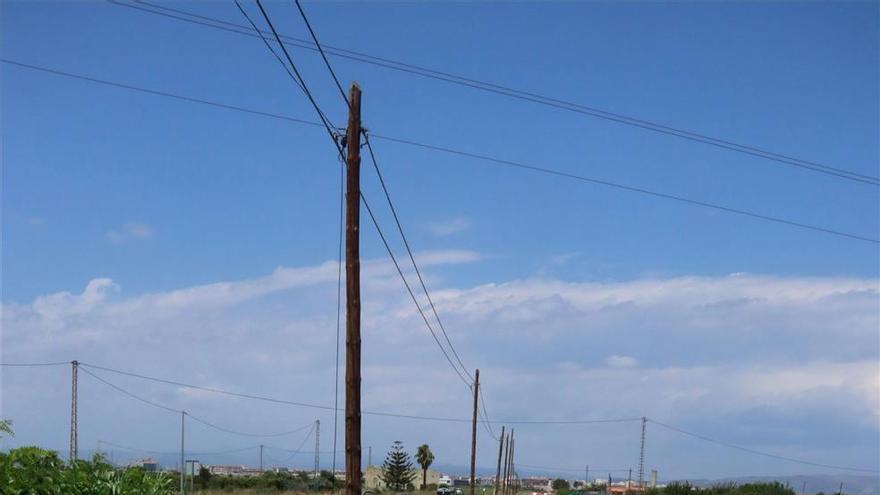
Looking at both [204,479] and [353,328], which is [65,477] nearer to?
[353,328]

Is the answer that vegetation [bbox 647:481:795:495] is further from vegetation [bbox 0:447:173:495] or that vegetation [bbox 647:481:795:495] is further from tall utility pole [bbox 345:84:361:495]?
vegetation [bbox 0:447:173:495]

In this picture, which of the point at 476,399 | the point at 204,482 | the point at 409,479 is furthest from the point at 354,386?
the point at 409,479

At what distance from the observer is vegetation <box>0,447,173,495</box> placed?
49.6 ft

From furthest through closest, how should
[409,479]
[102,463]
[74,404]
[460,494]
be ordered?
[409,479], [460,494], [74,404], [102,463]

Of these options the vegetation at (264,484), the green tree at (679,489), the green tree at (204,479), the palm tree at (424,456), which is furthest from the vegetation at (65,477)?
the palm tree at (424,456)

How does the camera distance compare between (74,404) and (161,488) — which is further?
(74,404)

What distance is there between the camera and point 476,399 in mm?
60281

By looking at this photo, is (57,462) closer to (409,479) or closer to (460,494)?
(460,494)

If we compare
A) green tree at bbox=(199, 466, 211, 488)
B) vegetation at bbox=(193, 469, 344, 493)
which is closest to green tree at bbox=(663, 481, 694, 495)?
vegetation at bbox=(193, 469, 344, 493)

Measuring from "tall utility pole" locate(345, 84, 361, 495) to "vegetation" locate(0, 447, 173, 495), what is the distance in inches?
140

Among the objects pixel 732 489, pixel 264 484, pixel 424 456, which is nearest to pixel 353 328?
pixel 732 489

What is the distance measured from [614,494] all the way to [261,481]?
33.0 m

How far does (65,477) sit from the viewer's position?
49.7 ft

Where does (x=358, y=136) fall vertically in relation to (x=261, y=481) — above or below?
above
